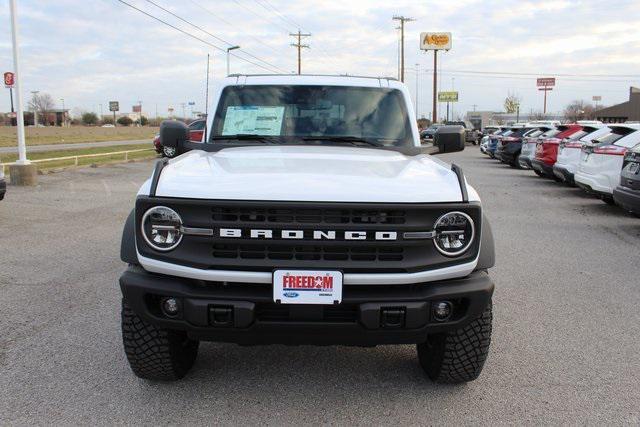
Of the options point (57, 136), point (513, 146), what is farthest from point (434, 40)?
point (513, 146)

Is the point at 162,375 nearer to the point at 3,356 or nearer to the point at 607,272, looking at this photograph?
the point at 3,356

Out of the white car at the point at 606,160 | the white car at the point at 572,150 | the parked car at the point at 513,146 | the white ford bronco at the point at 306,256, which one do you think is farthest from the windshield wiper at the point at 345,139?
the parked car at the point at 513,146

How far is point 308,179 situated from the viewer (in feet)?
10.6

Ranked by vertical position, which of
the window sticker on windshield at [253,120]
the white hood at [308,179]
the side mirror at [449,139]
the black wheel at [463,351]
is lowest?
the black wheel at [463,351]

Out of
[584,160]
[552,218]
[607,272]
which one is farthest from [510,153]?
[607,272]

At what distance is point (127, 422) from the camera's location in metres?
3.22

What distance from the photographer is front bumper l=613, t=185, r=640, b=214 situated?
8.66m

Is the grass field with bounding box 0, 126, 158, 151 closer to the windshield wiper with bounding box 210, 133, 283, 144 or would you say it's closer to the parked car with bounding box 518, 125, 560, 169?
the parked car with bounding box 518, 125, 560, 169

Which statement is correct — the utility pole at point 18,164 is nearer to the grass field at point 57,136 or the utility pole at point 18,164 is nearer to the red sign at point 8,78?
the red sign at point 8,78

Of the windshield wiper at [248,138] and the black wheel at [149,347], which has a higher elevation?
the windshield wiper at [248,138]

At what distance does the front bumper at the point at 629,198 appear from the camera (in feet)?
28.4

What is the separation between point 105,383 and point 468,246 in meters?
2.29

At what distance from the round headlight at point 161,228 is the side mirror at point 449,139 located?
2395 millimetres

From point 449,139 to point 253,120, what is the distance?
5.02ft
